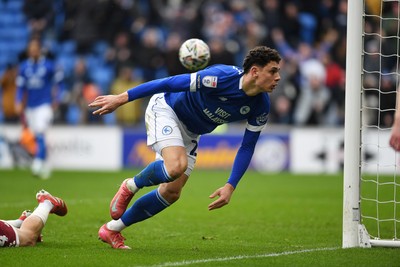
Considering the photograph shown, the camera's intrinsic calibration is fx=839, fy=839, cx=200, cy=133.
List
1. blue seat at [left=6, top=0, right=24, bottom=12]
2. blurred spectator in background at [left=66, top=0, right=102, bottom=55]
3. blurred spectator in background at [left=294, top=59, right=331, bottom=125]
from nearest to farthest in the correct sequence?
blurred spectator in background at [left=294, top=59, right=331, bottom=125] < blurred spectator in background at [left=66, top=0, right=102, bottom=55] < blue seat at [left=6, top=0, right=24, bottom=12]

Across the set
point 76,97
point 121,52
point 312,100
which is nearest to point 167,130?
point 312,100

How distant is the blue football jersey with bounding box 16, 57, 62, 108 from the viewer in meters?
17.7

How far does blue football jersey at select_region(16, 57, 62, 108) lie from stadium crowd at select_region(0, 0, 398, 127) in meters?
1.86

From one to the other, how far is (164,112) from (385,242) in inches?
96.0

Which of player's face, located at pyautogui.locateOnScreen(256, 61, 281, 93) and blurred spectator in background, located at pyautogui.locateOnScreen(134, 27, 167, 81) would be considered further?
blurred spectator in background, located at pyautogui.locateOnScreen(134, 27, 167, 81)

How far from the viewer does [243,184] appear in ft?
54.5

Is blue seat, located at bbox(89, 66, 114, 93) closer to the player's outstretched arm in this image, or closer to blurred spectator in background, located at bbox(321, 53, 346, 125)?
blurred spectator in background, located at bbox(321, 53, 346, 125)

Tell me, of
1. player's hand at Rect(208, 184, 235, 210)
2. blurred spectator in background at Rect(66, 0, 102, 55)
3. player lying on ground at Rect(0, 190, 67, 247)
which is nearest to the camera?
player's hand at Rect(208, 184, 235, 210)

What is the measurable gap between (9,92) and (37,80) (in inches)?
174

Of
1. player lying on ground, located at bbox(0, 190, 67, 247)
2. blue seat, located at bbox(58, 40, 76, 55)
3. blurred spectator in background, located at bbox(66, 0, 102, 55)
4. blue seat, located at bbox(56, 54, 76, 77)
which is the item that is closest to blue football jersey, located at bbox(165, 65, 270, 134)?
player lying on ground, located at bbox(0, 190, 67, 247)

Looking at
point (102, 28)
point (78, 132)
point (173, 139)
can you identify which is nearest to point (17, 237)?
point (173, 139)

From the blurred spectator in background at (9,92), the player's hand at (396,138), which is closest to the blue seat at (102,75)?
the blurred spectator in background at (9,92)

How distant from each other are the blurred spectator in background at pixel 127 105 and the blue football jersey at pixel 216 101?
12978 millimetres

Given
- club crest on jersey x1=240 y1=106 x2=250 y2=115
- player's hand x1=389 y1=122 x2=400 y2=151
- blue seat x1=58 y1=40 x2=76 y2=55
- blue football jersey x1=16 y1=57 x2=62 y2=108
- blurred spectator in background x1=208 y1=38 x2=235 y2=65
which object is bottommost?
player's hand x1=389 y1=122 x2=400 y2=151
